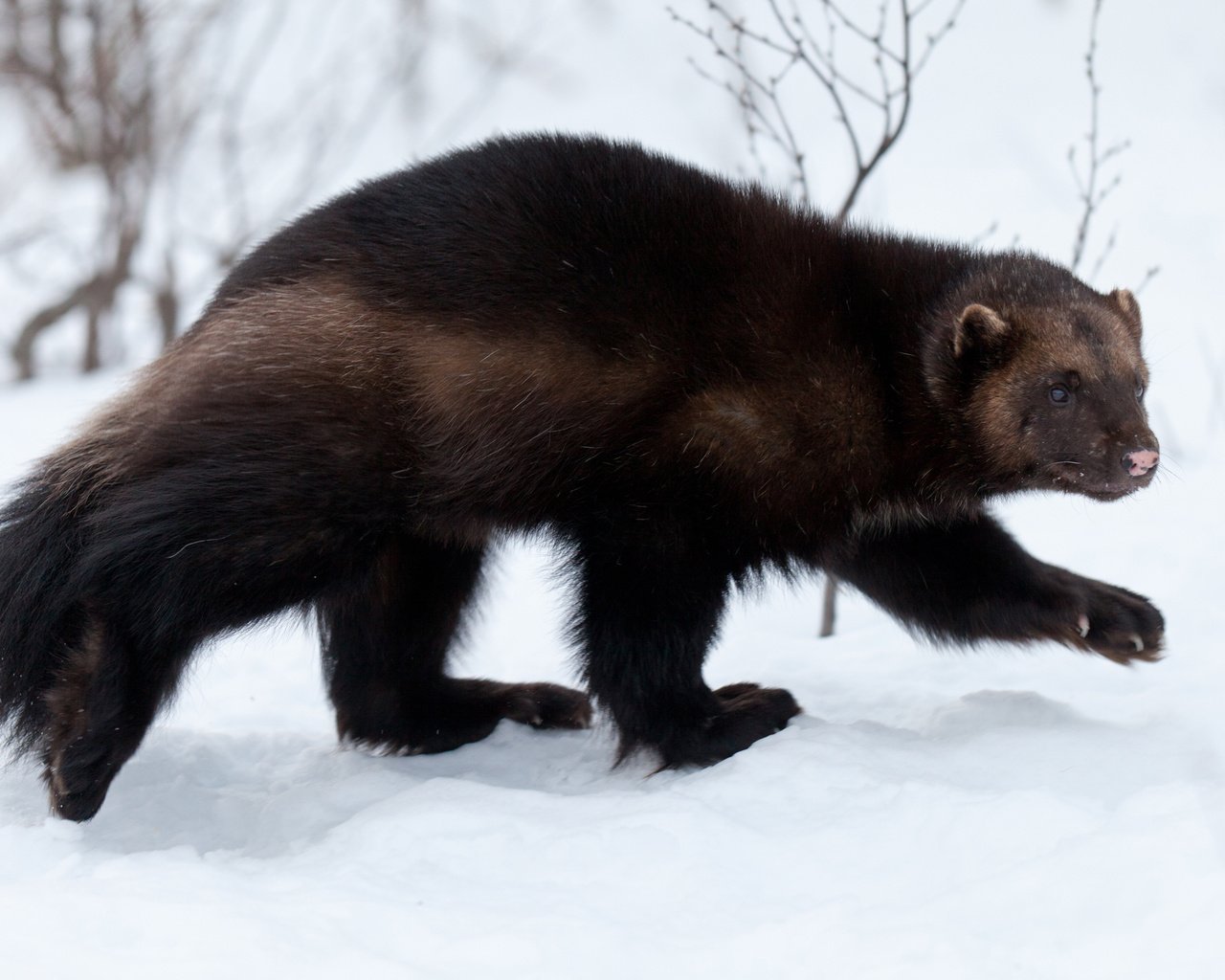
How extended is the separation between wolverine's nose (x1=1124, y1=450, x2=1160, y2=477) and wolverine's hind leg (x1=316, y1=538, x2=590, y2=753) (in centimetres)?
165

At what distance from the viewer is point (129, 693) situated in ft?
10.9

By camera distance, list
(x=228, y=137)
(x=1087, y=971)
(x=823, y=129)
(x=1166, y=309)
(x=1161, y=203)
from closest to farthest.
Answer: (x=1087, y=971) < (x=1166, y=309) < (x=1161, y=203) < (x=228, y=137) < (x=823, y=129)

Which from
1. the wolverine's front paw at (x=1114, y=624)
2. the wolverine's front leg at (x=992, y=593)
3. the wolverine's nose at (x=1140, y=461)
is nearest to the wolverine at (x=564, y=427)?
the wolverine's nose at (x=1140, y=461)

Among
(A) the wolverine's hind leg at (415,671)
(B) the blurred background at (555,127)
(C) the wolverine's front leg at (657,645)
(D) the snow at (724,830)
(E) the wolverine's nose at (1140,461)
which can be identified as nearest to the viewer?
(D) the snow at (724,830)

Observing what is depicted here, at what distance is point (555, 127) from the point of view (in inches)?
368

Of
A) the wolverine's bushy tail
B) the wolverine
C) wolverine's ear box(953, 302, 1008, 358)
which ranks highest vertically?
wolverine's ear box(953, 302, 1008, 358)

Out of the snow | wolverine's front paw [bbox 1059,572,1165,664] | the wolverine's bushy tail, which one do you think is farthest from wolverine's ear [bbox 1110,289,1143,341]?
the wolverine's bushy tail

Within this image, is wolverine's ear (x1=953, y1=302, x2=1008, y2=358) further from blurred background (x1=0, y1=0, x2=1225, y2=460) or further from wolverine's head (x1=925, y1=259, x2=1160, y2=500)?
blurred background (x1=0, y1=0, x2=1225, y2=460)

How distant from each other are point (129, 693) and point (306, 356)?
0.86 m

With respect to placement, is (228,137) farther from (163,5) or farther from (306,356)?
(306,356)

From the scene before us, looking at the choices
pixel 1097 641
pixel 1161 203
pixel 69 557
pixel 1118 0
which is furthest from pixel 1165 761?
pixel 1118 0

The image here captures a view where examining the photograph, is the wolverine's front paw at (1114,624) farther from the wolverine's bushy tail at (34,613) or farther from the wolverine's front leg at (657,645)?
the wolverine's bushy tail at (34,613)

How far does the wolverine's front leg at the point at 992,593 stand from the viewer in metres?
3.94

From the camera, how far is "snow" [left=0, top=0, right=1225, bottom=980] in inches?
92.5
